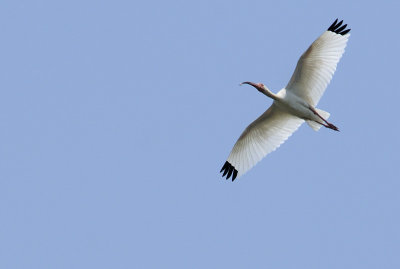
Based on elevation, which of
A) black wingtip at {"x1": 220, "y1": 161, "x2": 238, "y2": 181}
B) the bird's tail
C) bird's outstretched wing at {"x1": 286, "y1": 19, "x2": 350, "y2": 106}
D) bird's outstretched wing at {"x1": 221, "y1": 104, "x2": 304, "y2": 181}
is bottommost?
black wingtip at {"x1": 220, "y1": 161, "x2": 238, "y2": 181}

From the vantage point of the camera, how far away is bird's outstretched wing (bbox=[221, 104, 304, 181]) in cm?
2412

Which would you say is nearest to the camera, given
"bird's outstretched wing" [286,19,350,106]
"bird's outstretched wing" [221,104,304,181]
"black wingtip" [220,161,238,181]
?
"bird's outstretched wing" [286,19,350,106]

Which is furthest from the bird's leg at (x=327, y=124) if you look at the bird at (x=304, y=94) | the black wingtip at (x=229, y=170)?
the black wingtip at (x=229, y=170)

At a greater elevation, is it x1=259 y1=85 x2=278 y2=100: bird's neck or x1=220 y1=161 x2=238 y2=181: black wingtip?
x1=259 y1=85 x2=278 y2=100: bird's neck

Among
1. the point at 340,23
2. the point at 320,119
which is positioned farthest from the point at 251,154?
the point at 340,23

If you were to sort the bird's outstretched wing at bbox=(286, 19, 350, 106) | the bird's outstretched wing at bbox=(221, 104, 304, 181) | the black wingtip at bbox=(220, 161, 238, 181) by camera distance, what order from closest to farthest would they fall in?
the bird's outstretched wing at bbox=(286, 19, 350, 106) < the bird's outstretched wing at bbox=(221, 104, 304, 181) < the black wingtip at bbox=(220, 161, 238, 181)

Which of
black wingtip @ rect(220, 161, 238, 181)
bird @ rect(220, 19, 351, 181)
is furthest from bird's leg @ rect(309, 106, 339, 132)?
black wingtip @ rect(220, 161, 238, 181)

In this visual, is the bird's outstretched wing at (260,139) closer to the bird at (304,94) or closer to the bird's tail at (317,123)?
the bird at (304,94)

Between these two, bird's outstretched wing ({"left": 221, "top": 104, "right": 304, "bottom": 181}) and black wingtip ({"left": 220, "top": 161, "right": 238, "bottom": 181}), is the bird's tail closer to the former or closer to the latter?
bird's outstretched wing ({"left": 221, "top": 104, "right": 304, "bottom": 181})

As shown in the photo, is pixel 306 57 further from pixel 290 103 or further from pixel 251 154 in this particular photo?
pixel 251 154

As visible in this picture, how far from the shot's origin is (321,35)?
22.8 metres

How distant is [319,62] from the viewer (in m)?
23.0

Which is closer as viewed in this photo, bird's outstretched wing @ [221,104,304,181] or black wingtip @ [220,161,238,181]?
bird's outstretched wing @ [221,104,304,181]

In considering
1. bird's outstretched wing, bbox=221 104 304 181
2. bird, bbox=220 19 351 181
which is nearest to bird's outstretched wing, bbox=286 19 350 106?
bird, bbox=220 19 351 181
